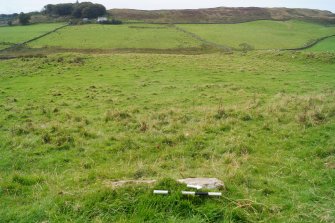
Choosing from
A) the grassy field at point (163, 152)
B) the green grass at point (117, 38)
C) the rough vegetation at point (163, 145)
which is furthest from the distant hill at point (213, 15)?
the grassy field at point (163, 152)

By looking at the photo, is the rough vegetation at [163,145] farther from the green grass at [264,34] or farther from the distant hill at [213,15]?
the distant hill at [213,15]

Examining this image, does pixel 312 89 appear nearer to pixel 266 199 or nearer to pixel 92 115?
pixel 92 115

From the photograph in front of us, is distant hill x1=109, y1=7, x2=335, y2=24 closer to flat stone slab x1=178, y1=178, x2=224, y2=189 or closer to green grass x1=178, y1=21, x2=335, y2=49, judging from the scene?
green grass x1=178, y1=21, x2=335, y2=49

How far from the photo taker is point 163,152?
10922 millimetres

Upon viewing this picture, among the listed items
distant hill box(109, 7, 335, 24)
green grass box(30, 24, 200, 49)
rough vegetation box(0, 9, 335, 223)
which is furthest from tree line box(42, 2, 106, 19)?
rough vegetation box(0, 9, 335, 223)

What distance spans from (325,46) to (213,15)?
48530 millimetres

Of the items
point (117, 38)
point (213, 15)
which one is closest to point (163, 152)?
point (117, 38)

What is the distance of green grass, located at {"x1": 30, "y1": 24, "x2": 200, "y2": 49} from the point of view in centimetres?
5806

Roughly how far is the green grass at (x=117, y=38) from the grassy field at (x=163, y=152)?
1242 inches

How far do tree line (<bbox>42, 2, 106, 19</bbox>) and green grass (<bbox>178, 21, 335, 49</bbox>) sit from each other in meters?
33.5

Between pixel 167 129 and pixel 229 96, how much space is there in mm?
9711

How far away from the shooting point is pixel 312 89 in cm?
2480

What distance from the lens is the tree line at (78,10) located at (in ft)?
325

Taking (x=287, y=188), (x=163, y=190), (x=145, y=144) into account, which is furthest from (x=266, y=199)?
(x=145, y=144)
